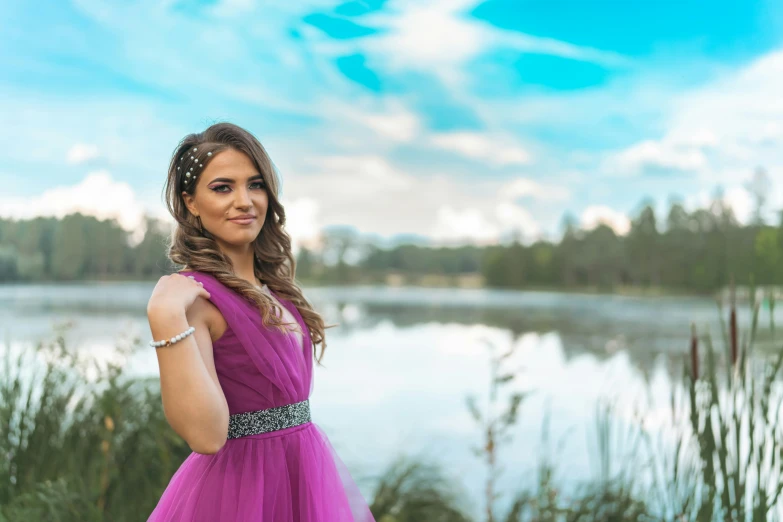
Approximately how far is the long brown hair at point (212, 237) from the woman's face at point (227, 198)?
2cm

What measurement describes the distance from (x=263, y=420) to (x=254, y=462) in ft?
0.31

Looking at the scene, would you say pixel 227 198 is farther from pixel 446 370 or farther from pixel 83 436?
pixel 446 370

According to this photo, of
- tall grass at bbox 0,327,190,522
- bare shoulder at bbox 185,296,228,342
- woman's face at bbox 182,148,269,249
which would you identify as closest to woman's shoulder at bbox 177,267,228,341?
bare shoulder at bbox 185,296,228,342

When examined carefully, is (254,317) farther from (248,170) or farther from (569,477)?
(569,477)

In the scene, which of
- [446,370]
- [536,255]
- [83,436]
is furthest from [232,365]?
[536,255]

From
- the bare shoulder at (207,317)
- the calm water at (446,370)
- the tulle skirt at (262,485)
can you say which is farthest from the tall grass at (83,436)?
the bare shoulder at (207,317)

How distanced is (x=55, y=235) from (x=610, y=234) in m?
16.9

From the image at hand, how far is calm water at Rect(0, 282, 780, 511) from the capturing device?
4766mm

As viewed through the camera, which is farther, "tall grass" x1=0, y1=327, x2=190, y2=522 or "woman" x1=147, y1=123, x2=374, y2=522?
"tall grass" x1=0, y1=327, x2=190, y2=522

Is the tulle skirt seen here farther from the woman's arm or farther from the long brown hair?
the long brown hair

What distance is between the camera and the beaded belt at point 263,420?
4.33ft

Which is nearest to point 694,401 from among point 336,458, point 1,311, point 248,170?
point 336,458

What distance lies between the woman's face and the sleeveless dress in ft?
0.42

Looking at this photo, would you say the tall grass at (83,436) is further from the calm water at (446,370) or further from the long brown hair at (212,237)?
the long brown hair at (212,237)
